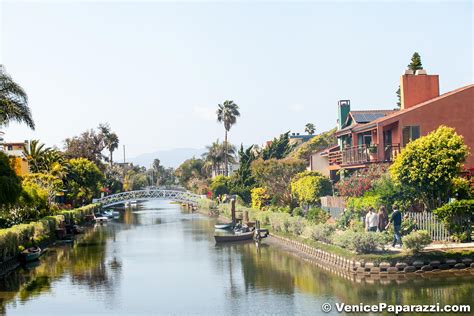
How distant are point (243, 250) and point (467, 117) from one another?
64.6ft

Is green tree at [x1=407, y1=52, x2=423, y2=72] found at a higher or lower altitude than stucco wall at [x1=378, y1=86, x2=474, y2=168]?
higher

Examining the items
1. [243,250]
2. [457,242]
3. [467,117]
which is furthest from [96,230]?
[457,242]

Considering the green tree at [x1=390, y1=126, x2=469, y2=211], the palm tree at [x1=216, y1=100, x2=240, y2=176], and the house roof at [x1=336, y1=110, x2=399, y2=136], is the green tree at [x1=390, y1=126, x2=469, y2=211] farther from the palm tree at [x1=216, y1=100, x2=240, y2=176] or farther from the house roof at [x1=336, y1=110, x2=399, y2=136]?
the palm tree at [x1=216, y1=100, x2=240, y2=176]

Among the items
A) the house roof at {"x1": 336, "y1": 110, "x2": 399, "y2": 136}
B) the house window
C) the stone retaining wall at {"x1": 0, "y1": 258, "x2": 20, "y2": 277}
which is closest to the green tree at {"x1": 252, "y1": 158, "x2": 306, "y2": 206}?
the house roof at {"x1": 336, "y1": 110, "x2": 399, "y2": 136}

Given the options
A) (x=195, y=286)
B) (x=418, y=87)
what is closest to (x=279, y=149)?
(x=418, y=87)

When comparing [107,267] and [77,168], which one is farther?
[77,168]

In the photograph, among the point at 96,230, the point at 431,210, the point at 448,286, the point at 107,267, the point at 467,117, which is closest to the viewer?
the point at 448,286

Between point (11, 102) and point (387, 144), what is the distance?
28103 mm

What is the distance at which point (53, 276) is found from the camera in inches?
1695

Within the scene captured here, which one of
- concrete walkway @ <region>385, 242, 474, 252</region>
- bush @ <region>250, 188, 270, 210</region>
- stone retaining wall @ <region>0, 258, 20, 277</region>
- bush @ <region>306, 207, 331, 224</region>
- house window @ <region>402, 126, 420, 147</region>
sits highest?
house window @ <region>402, 126, 420, 147</region>

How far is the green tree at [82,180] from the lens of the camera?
98938 millimetres

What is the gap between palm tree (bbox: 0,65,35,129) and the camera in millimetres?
44375

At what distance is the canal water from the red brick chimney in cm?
1651

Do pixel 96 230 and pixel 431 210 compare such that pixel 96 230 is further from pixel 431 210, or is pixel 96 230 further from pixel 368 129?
pixel 431 210
